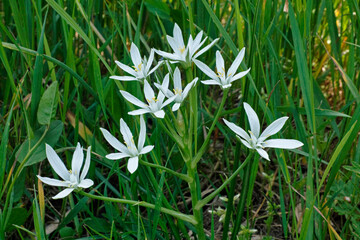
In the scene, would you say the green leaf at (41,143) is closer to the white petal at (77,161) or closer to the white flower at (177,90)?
the white petal at (77,161)

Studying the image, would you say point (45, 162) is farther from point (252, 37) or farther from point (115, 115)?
point (252, 37)

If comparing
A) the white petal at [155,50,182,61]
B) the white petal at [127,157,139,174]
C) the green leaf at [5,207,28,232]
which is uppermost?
the white petal at [155,50,182,61]

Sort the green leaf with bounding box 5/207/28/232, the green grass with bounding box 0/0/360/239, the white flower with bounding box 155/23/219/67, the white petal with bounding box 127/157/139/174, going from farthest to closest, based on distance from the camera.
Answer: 1. the green leaf with bounding box 5/207/28/232
2. the green grass with bounding box 0/0/360/239
3. the white flower with bounding box 155/23/219/67
4. the white petal with bounding box 127/157/139/174

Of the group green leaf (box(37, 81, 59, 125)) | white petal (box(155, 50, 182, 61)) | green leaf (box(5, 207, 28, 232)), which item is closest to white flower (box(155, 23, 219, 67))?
white petal (box(155, 50, 182, 61))

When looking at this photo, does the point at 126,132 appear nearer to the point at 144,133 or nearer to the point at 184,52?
the point at 144,133

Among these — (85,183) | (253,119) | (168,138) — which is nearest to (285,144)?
(253,119)

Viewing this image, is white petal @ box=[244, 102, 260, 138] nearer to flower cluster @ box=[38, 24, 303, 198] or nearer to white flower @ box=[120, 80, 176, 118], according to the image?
flower cluster @ box=[38, 24, 303, 198]

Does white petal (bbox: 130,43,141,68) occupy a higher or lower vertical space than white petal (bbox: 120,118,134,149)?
higher
